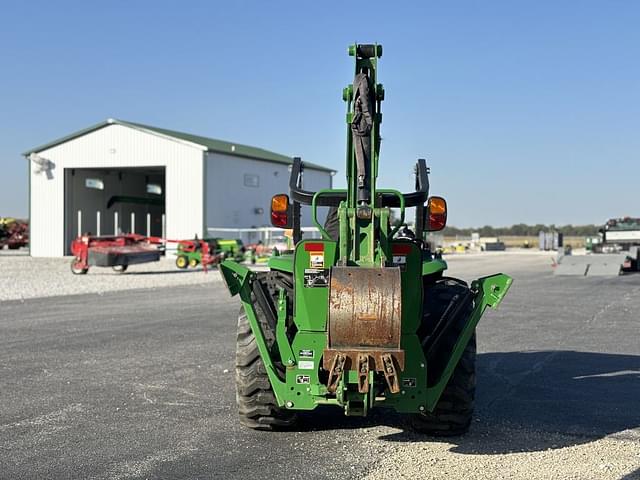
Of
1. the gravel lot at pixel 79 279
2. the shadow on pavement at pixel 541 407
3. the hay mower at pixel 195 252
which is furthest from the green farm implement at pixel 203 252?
the shadow on pavement at pixel 541 407

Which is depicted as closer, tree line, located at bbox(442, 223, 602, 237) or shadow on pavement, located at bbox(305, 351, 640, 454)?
shadow on pavement, located at bbox(305, 351, 640, 454)

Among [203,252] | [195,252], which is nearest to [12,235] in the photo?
[195,252]

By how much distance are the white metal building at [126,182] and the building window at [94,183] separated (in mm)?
59

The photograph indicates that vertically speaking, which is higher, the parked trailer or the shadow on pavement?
the parked trailer

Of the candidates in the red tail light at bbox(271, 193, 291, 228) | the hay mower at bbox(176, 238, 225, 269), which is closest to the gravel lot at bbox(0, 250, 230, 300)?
the hay mower at bbox(176, 238, 225, 269)

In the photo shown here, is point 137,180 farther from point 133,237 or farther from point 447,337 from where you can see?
point 447,337

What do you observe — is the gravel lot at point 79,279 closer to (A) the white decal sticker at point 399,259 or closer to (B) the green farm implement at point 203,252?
(B) the green farm implement at point 203,252

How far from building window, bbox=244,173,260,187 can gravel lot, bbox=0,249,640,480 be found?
29.9 meters

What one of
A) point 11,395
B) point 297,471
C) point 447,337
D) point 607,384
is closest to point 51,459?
point 297,471

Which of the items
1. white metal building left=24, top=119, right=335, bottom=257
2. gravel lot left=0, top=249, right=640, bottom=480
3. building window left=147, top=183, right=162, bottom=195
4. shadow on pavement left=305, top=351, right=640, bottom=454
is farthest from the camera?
building window left=147, top=183, right=162, bottom=195

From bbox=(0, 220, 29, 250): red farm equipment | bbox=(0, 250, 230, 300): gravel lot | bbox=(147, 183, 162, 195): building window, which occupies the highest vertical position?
bbox=(147, 183, 162, 195): building window

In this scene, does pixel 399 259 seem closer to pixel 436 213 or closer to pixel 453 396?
pixel 436 213

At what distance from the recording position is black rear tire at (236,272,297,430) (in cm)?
591

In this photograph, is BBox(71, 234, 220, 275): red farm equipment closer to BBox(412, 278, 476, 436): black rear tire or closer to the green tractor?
the green tractor
